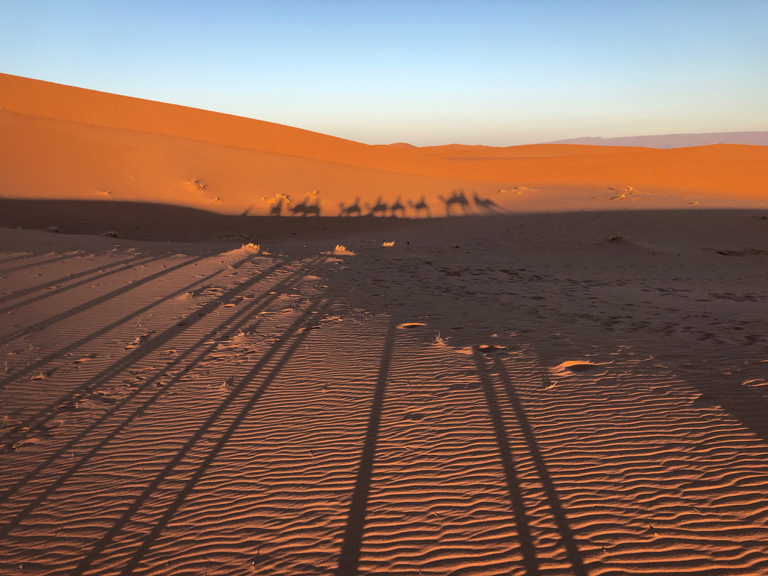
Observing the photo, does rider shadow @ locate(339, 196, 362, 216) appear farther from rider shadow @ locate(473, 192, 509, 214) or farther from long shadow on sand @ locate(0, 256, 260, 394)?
long shadow on sand @ locate(0, 256, 260, 394)

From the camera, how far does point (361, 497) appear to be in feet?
12.7

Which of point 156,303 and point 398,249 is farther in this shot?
point 398,249

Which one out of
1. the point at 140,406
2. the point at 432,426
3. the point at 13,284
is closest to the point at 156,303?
the point at 13,284

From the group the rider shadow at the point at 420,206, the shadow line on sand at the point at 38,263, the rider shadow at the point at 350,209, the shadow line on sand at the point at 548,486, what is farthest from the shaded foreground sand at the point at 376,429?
the rider shadow at the point at 420,206

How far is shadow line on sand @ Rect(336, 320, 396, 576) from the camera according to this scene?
3.26 metres

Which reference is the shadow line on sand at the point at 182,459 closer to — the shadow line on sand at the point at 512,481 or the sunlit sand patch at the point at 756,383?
the shadow line on sand at the point at 512,481

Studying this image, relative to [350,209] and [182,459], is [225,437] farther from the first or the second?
[350,209]

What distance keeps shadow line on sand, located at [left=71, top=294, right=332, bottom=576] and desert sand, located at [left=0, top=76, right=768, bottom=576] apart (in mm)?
23

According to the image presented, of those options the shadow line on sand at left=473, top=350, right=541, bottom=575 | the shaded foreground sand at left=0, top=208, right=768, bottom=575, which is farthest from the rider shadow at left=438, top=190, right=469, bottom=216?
the shadow line on sand at left=473, top=350, right=541, bottom=575

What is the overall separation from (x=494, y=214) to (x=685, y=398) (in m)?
18.6

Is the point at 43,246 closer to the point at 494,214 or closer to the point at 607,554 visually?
the point at 607,554

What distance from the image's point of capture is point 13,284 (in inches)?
389

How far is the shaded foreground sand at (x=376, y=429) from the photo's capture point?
337 cm

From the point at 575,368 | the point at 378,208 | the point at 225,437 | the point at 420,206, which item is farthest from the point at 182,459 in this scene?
the point at 420,206
